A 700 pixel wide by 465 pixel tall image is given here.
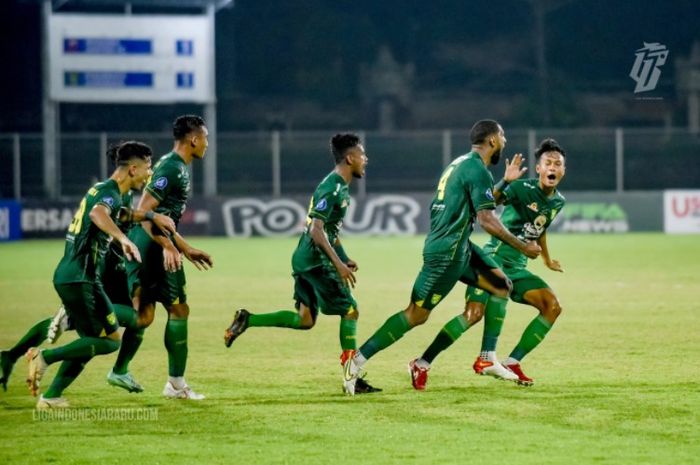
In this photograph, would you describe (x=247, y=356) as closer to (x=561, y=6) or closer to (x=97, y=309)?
(x=97, y=309)

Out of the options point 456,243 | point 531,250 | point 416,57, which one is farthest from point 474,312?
point 416,57

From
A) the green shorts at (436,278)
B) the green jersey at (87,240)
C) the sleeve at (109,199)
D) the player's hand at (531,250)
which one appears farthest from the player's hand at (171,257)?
the player's hand at (531,250)

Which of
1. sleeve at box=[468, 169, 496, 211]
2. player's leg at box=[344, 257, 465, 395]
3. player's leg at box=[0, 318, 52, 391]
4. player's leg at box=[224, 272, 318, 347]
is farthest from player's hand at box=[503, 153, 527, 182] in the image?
player's leg at box=[0, 318, 52, 391]

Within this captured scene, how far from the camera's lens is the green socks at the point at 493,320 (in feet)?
34.1

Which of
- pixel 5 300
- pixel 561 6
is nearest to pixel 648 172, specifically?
pixel 561 6

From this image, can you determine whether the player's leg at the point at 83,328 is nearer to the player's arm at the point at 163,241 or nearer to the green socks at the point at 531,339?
the player's arm at the point at 163,241

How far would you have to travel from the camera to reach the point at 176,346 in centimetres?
956

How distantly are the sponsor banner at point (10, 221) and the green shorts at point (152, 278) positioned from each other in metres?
23.6

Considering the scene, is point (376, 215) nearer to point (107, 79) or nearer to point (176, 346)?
point (107, 79)

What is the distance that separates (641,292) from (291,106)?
38215 millimetres

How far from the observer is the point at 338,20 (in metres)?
57.7

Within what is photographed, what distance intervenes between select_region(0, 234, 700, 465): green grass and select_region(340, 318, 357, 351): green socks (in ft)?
1.20

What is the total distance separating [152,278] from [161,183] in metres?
0.76

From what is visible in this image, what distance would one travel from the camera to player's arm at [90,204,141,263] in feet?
27.8
